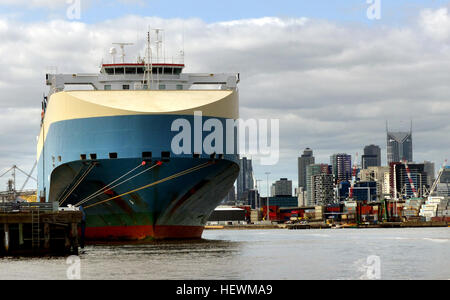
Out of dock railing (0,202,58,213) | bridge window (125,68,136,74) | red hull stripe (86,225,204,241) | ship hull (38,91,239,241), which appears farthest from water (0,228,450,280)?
bridge window (125,68,136,74)

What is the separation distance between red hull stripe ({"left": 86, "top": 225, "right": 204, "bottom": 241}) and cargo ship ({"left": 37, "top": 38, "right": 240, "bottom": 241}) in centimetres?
6

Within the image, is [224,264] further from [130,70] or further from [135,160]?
[130,70]

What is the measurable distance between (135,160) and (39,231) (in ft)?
25.7

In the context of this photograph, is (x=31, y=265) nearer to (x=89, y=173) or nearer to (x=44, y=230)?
(x=44, y=230)

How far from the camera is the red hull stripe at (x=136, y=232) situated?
5484 cm

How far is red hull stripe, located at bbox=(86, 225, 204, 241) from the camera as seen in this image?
54844 millimetres

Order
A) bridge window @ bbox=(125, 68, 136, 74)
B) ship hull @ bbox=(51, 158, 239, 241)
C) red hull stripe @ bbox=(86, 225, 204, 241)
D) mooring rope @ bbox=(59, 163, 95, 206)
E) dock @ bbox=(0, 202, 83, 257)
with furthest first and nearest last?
bridge window @ bbox=(125, 68, 136, 74), red hull stripe @ bbox=(86, 225, 204, 241), mooring rope @ bbox=(59, 163, 95, 206), ship hull @ bbox=(51, 158, 239, 241), dock @ bbox=(0, 202, 83, 257)

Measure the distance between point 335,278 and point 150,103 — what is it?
22330 mm

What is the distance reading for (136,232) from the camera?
55.1 metres

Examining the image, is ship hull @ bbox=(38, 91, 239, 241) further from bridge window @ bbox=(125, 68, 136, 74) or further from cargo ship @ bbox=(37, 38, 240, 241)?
bridge window @ bbox=(125, 68, 136, 74)

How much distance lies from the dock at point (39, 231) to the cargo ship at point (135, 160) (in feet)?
17.4

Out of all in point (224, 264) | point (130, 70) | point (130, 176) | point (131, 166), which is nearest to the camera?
point (224, 264)

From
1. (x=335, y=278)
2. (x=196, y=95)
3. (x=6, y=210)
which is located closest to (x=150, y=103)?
(x=196, y=95)

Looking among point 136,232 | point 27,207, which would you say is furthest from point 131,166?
point 27,207
